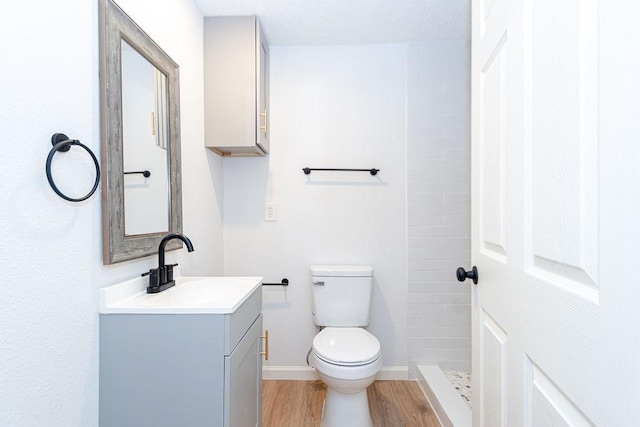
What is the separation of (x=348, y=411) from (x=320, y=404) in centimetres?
36

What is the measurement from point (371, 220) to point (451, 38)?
51.4 inches

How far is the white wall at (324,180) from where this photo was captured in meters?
2.17

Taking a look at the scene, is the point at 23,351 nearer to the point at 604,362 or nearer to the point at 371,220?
the point at 604,362

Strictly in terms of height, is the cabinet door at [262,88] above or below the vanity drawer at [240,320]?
above

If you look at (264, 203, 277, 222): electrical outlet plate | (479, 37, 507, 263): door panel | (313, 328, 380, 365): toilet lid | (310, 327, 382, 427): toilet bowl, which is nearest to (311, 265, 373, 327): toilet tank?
(313, 328, 380, 365): toilet lid

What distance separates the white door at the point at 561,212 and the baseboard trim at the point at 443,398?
80 centimetres

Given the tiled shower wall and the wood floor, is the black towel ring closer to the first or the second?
the wood floor

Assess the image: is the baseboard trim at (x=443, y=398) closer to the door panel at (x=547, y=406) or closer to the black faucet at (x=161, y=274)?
the door panel at (x=547, y=406)

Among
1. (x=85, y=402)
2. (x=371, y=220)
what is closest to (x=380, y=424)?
(x=371, y=220)

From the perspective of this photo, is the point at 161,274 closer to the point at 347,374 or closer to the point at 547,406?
the point at 347,374

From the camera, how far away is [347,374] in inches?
59.5

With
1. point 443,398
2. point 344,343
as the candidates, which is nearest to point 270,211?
point 344,343

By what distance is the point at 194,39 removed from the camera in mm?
1726

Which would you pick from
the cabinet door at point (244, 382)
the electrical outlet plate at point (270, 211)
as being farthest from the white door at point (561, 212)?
the electrical outlet plate at point (270, 211)
